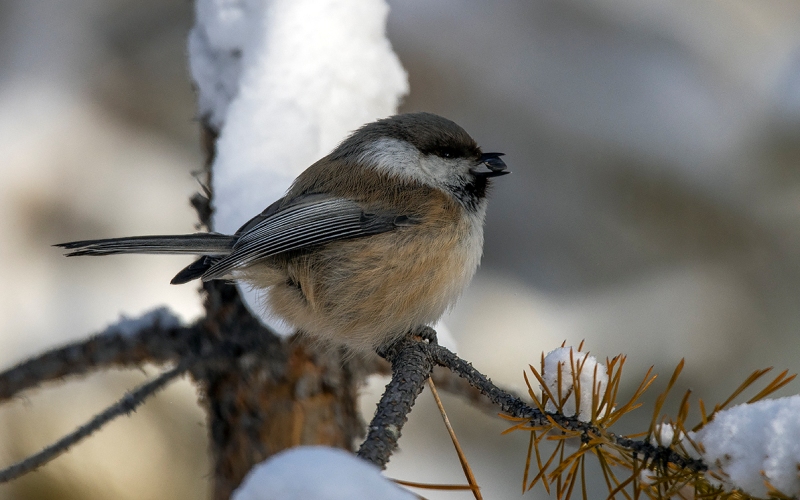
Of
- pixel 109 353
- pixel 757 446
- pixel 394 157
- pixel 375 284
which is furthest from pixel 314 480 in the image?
pixel 109 353

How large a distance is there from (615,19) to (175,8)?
2.30 m

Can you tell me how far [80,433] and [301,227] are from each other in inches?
25.6

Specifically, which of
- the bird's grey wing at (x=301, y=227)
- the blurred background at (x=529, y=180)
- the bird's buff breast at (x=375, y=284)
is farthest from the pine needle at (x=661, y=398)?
the blurred background at (x=529, y=180)

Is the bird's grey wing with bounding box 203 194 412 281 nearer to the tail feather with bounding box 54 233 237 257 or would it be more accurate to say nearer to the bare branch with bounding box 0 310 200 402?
the tail feather with bounding box 54 233 237 257

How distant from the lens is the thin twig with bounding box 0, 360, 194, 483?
1.31 meters

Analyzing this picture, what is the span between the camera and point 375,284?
1531 mm

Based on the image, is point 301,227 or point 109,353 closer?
point 301,227

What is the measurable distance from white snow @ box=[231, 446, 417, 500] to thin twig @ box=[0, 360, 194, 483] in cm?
102

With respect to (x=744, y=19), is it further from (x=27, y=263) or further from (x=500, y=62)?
(x=27, y=263)

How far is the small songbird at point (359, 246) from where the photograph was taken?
1527 millimetres

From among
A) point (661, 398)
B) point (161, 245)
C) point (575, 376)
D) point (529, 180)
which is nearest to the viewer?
point (661, 398)

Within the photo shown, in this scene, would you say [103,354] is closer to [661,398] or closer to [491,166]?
[491,166]

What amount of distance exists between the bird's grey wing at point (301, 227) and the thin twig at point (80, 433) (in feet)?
0.96

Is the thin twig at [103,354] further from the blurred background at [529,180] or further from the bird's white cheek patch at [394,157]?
the blurred background at [529,180]
